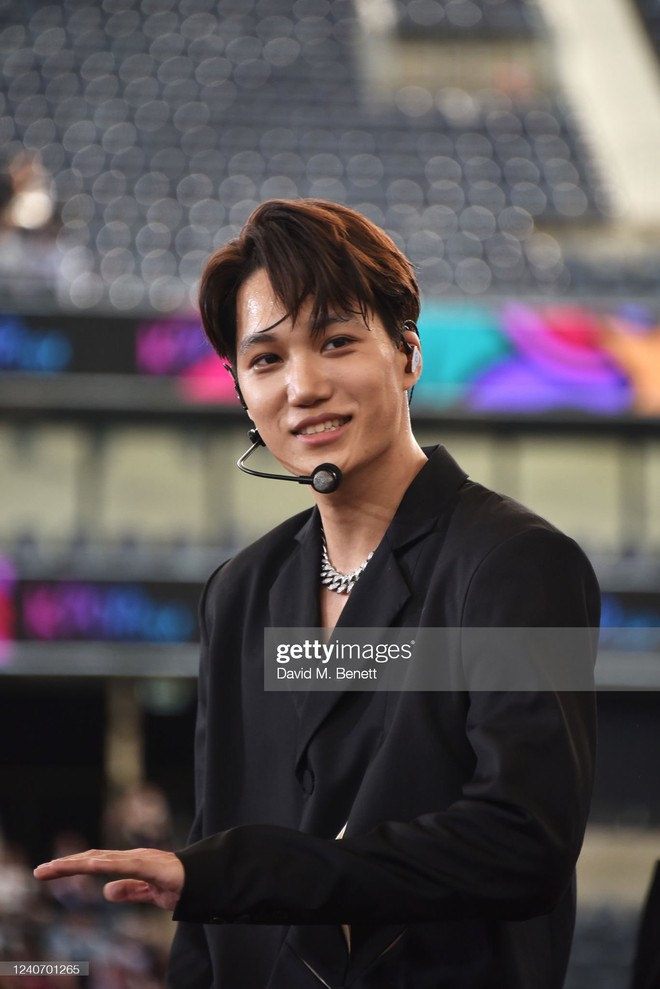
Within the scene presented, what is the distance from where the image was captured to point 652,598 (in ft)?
23.2

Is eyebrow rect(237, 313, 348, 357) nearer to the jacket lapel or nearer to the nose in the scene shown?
the nose

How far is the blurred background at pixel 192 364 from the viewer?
6906mm

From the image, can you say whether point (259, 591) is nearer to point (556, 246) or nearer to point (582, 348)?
point (582, 348)

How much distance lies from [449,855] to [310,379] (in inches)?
11.2

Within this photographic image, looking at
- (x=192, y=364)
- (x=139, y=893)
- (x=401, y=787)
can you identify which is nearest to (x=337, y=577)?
(x=401, y=787)

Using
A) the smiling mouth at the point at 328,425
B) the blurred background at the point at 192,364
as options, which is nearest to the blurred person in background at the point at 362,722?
the smiling mouth at the point at 328,425

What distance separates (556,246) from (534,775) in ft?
27.6

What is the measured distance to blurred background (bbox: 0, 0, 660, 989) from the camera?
6906mm

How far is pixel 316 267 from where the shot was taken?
2.52 feet

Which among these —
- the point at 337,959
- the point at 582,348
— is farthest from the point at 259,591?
the point at 582,348

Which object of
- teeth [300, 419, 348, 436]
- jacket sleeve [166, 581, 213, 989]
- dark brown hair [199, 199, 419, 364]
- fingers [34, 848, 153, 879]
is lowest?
jacket sleeve [166, 581, 213, 989]

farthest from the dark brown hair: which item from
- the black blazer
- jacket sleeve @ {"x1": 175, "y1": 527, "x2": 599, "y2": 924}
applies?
jacket sleeve @ {"x1": 175, "y1": 527, "x2": 599, "y2": 924}

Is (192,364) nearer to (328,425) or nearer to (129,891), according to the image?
(328,425)

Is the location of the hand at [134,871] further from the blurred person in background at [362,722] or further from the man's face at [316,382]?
the man's face at [316,382]
